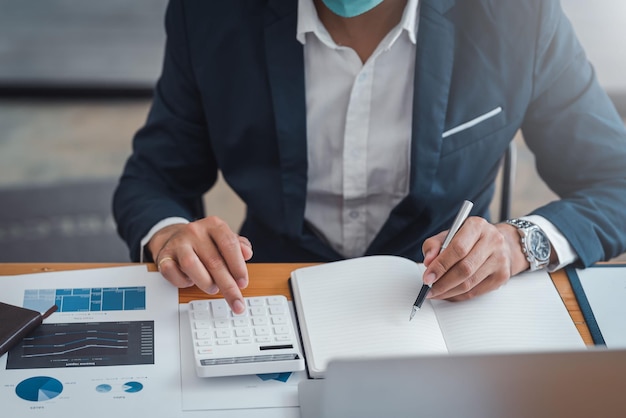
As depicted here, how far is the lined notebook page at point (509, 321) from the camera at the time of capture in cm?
105

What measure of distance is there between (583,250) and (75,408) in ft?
2.49

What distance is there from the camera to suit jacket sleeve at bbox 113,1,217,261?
1.38m

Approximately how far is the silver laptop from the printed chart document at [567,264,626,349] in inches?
11.7

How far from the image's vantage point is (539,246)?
1.20m

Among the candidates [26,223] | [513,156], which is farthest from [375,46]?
[26,223]

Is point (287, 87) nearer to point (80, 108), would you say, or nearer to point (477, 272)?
point (477, 272)

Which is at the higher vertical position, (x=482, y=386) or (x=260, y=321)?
(x=482, y=386)

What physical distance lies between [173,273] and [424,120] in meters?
0.48

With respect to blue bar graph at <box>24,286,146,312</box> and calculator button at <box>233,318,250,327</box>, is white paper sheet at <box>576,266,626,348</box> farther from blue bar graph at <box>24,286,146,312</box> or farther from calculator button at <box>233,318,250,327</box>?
blue bar graph at <box>24,286,146,312</box>

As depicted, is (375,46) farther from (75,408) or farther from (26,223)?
(26,223)

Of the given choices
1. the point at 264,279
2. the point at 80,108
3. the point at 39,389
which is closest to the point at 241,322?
the point at 264,279

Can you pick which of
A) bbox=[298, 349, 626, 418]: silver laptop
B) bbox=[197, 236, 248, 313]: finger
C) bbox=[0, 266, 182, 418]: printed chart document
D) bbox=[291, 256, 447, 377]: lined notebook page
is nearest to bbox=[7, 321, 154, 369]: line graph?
bbox=[0, 266, 182, 418]: printed chart document

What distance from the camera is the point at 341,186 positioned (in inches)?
56.6

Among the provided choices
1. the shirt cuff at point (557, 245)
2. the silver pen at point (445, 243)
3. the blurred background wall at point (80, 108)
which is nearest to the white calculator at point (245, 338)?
the silver pen at point (445, 243)
